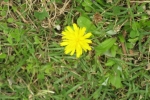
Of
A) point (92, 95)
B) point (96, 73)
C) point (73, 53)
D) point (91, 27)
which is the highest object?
point (91, 27)

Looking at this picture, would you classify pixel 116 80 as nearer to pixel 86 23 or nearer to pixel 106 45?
pixel 106 45

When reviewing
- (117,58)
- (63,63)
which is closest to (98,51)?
(117,58)

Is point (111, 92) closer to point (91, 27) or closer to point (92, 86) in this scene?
point (92, 86)

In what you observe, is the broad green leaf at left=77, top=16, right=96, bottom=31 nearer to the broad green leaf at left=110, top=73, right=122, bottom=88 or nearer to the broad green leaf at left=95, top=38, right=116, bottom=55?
the broad green leaf at left=95, top=38, right=116, bottom=55

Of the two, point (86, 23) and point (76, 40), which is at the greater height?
point (86, 23)

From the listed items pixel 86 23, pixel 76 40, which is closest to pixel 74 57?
pixel 76 40

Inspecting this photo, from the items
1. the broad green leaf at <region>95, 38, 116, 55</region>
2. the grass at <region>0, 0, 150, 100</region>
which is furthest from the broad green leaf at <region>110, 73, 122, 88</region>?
the broad green leaf at <region>95, 38, 116, 55</region>
